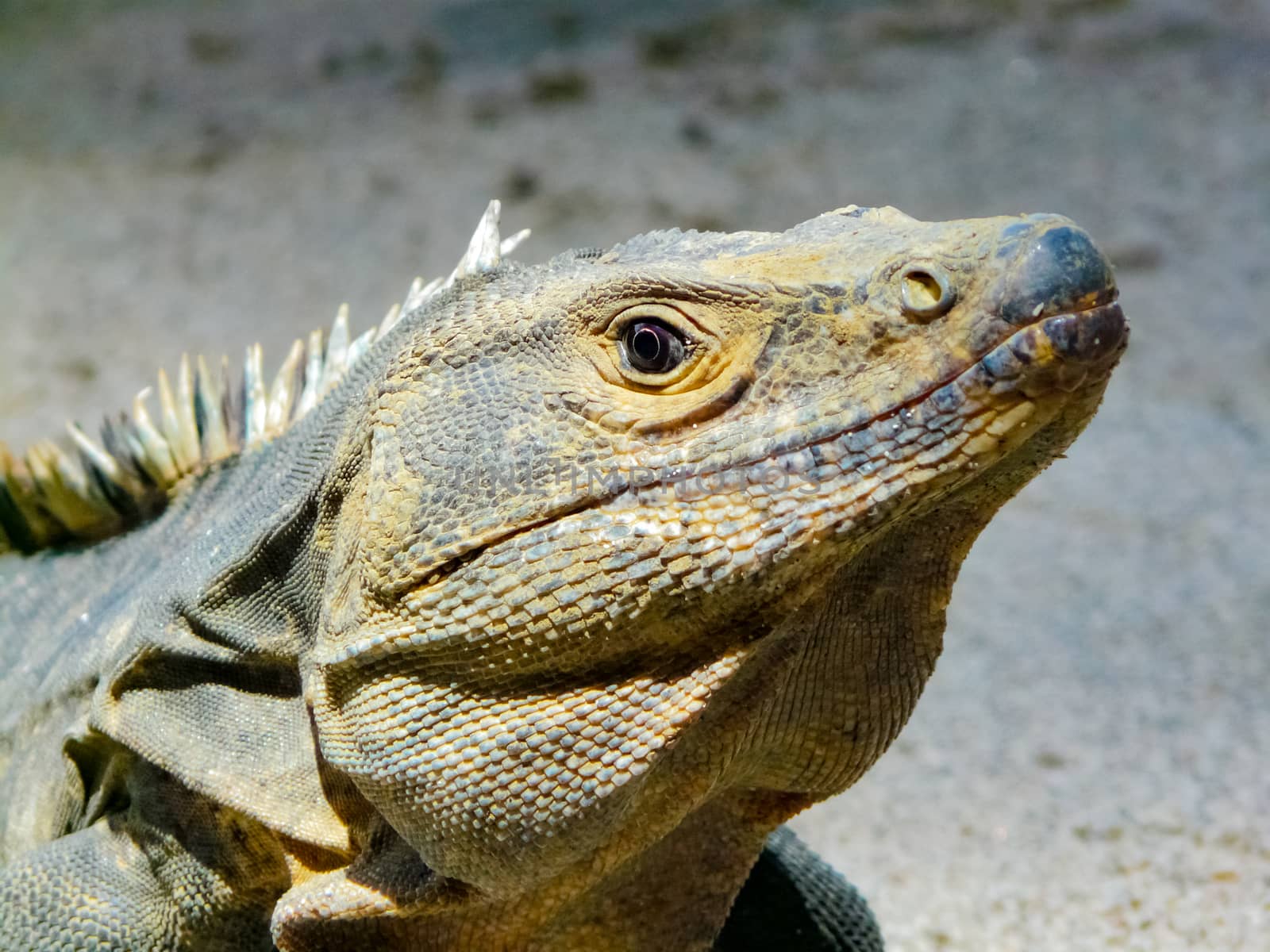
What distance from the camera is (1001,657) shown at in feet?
16.8

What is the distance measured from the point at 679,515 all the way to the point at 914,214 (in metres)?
6.66

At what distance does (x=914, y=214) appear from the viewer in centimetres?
823

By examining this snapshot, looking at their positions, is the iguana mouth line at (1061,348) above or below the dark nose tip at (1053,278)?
below

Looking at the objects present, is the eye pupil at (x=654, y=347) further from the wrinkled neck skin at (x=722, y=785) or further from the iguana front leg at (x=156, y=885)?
the iguana front leg at (x=156, y=885)

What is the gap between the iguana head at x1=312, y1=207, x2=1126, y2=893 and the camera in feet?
6.38

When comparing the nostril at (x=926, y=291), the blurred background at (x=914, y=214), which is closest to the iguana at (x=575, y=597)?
the nostril at (x=926, y=291)

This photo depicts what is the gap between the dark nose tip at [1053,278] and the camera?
1873mm

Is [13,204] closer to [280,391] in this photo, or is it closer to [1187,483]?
[280,391]

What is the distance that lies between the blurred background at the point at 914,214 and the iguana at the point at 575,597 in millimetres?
1885

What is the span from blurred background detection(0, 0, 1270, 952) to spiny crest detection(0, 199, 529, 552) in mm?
2273

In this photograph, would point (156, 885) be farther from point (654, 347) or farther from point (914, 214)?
point (914, 214)

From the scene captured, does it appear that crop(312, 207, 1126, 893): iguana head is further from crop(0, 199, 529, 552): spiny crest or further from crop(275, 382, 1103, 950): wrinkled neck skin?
crop(0, 199, 529, 552): spiny crest

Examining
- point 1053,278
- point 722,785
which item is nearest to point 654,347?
point 1053,278

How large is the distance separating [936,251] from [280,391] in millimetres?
2002
